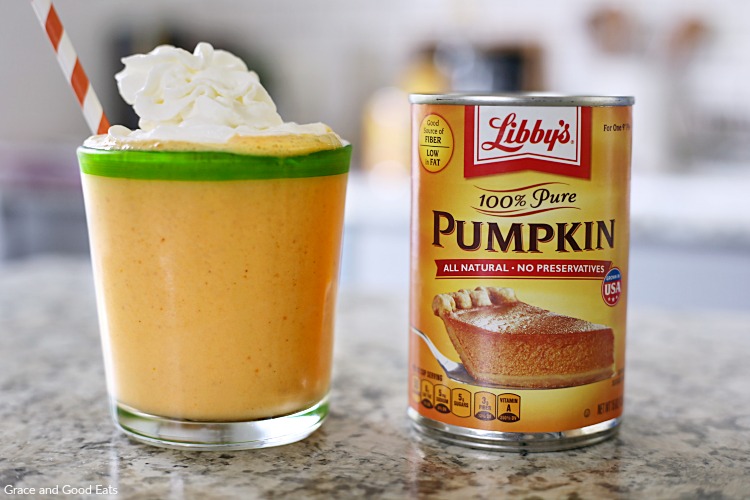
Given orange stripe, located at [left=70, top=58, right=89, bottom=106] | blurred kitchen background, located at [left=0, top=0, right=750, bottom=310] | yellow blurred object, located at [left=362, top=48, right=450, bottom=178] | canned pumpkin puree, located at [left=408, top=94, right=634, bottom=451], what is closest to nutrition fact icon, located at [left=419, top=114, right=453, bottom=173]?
canned pumpkin puree, located at [left=408, top=94, right=634, bottom=451]

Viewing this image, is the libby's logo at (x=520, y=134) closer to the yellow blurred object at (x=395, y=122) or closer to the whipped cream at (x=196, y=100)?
the whipped cream at (x=196, y=100)

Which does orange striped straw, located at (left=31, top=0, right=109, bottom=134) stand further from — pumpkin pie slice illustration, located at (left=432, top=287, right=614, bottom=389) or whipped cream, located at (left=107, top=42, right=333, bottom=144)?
pumpkin pie slice illustration, located at (left=432, top=287, right=614, bottom=389)

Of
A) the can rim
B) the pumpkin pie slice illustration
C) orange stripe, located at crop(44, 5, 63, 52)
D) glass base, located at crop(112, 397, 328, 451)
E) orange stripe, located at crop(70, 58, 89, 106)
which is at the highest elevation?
orange stripe, located at crop(44, 5, 63, 52)

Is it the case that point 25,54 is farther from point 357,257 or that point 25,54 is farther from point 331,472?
point 331,472

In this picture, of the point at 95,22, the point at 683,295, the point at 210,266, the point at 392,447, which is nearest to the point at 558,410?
the point at 392,447

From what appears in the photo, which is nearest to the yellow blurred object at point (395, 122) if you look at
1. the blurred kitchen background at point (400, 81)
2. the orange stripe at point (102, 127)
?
the blurred kitchen background at point (400, 81)

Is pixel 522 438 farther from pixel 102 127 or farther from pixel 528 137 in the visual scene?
pixel 102 127

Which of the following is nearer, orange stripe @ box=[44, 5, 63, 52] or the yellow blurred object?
orange stripe @ box=[44, 5, 63, 52]
